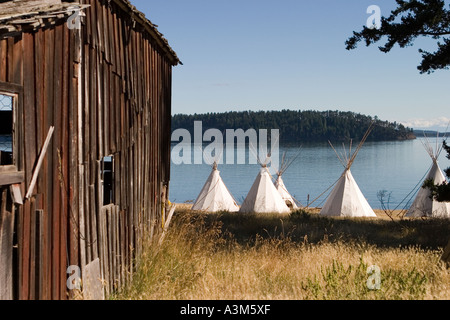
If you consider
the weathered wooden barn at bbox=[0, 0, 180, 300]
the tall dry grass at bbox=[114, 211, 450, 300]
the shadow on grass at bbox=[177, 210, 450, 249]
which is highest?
the weathered wooden barn at bbox=[0, 0, 180, 300]

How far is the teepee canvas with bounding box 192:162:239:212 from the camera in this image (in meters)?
23.4

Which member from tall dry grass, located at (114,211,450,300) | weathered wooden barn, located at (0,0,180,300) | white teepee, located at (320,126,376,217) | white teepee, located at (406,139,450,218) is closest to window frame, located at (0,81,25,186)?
weathered wooden barn, located at (0,0,180,300)

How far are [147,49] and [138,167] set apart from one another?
2340 millimetres

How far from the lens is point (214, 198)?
2353 cm

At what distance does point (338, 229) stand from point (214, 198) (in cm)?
Result: 745

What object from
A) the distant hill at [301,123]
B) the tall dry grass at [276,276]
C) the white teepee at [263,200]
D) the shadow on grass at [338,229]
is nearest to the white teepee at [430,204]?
the shadow on grass at [338,229]

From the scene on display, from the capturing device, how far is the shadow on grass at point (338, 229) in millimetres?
15453

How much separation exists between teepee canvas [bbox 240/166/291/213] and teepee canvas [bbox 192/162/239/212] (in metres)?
1.03

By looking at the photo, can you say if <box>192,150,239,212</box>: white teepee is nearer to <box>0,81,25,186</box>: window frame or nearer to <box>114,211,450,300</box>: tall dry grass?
<box>114,211,450,300</box>: tall dry grass

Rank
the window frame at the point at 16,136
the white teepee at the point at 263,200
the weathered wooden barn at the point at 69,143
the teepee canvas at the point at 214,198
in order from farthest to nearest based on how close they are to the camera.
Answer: the teepee canvas at the point at 214,198 < the white teepee at the point at 263,200 < the weathered wooden barn at the point at 69,143 < the window frame at the point at 16,136

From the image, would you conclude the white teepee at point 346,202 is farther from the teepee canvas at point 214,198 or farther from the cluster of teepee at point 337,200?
the teepee canvas at point 214,198

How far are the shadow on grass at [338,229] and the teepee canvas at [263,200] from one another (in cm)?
193

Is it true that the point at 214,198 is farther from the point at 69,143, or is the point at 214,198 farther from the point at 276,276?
the point at 69,143
